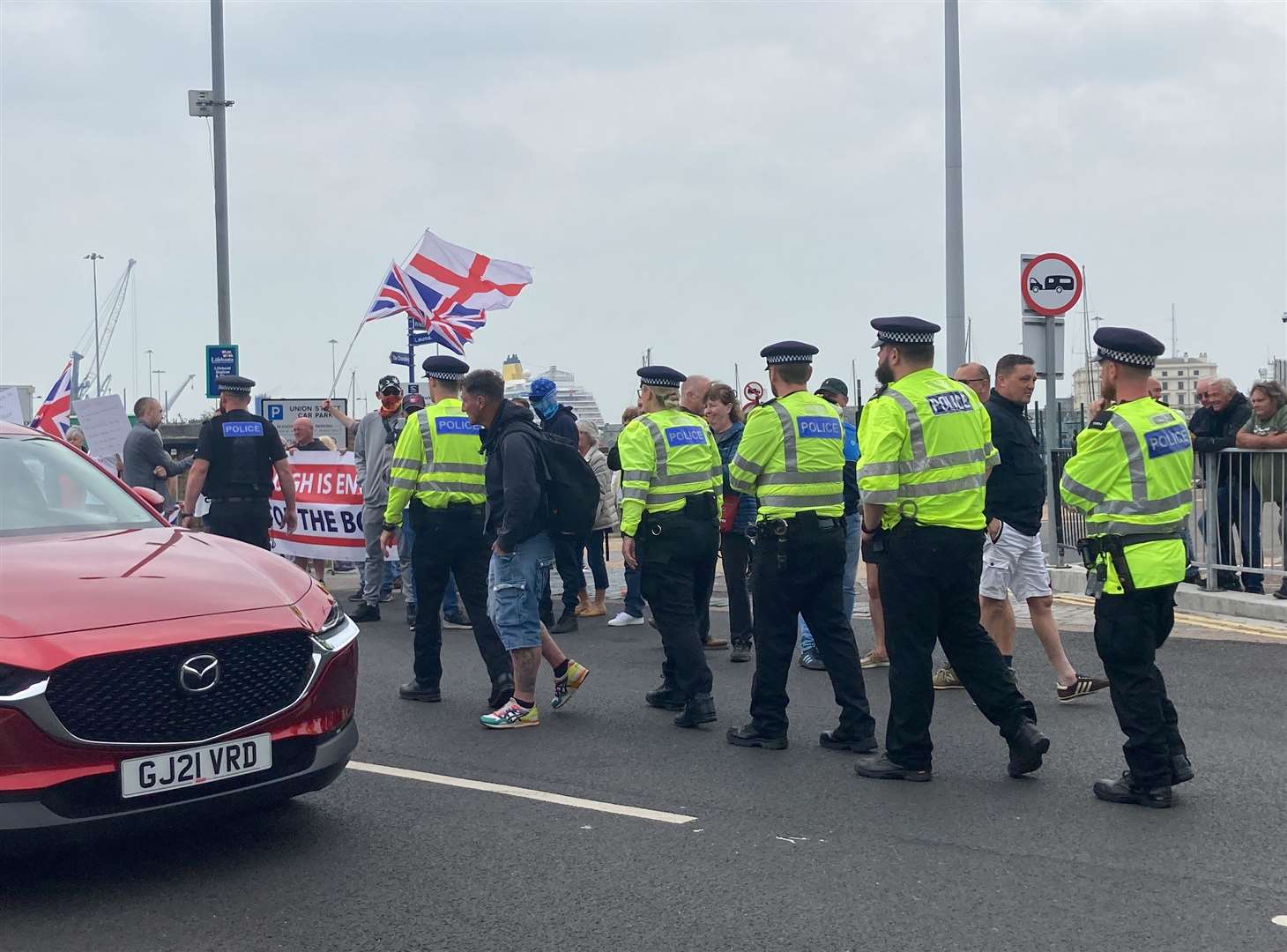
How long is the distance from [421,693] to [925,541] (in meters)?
3.60

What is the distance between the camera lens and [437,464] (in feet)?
27.3

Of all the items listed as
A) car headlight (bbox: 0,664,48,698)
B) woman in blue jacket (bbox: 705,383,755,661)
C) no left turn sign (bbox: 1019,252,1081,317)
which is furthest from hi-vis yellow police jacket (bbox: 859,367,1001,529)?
no left turn sign (bbox: 1019,252,1081,317)

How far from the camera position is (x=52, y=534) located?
5.74 m

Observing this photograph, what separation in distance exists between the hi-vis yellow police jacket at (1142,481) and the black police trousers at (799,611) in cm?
150

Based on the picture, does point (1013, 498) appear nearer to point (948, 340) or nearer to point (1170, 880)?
point (1170, 880)

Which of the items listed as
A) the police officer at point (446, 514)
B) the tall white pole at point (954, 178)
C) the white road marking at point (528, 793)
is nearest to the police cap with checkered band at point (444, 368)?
the police officer at point (446, 514)

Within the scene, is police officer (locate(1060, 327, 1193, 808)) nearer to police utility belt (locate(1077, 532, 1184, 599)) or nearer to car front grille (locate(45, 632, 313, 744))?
police utility belt (locate(1077, 532, 1184, 599))

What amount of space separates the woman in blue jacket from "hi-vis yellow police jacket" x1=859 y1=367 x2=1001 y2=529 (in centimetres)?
368

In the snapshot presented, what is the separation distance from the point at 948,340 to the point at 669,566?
31.4 feet

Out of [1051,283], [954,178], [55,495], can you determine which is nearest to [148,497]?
[55,495]

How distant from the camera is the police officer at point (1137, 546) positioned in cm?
590

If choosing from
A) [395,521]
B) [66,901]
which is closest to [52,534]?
[66,901]

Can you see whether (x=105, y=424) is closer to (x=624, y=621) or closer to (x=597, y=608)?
(x=597, y=608)

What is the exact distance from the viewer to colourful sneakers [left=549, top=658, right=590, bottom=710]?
7.95m
